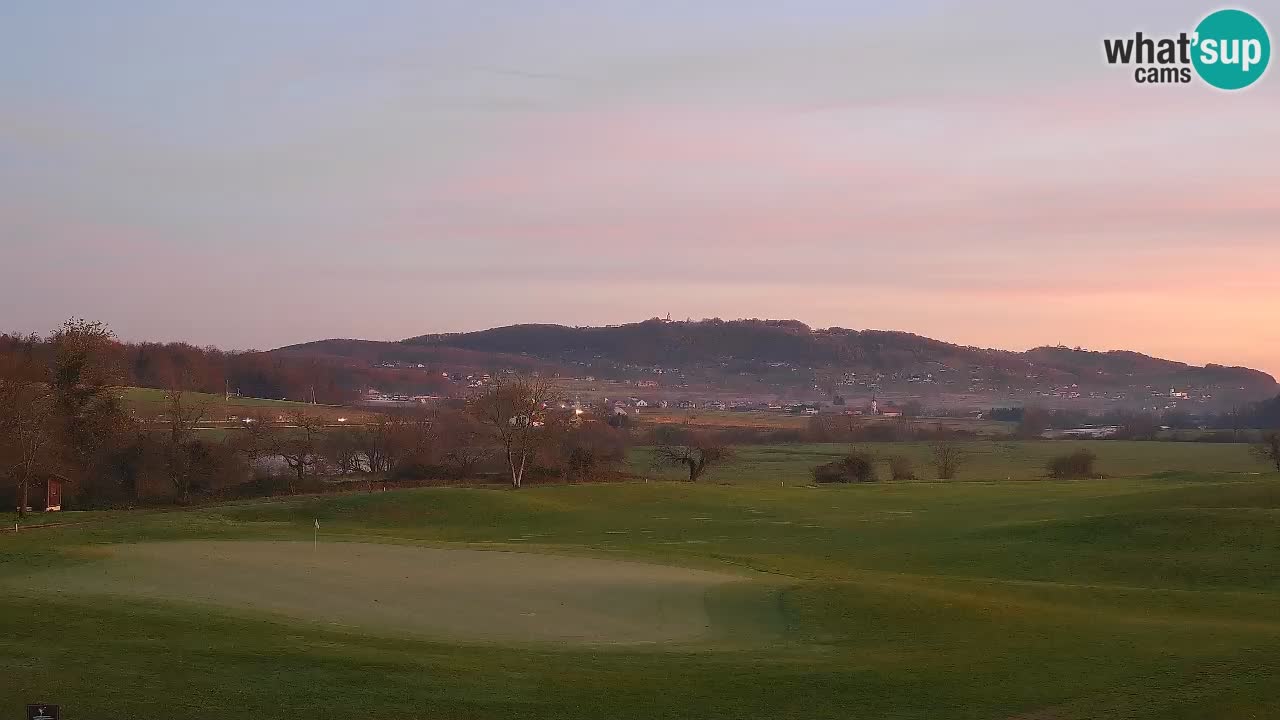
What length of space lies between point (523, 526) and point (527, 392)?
2113cm

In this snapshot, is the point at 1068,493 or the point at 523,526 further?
the point at 1068,493

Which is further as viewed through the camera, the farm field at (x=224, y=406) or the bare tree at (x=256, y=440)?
the farm field at (x=224, y=406)

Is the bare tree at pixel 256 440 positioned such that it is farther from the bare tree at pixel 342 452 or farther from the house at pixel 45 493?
the house at pixel 45 493

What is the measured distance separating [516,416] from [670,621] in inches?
1819

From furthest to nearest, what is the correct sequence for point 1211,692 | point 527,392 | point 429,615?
1. point 527,392
2. point 429,615
3. point 1211,692

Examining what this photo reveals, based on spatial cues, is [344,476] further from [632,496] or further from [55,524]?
[55,524]

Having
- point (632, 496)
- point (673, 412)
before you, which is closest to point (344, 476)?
point (632, 496)

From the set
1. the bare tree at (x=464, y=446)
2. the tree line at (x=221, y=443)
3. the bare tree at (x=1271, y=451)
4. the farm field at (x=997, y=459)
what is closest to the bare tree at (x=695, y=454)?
the farm field at (x=997, y=459)

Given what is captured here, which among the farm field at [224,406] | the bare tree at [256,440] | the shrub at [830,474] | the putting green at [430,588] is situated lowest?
the shrub at [830,474]

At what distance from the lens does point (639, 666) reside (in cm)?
1620

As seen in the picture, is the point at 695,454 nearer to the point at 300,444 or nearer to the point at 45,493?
the point at 300,444

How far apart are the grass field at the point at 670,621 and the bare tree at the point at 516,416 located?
22.8 m

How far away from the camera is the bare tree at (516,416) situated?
2603 inches

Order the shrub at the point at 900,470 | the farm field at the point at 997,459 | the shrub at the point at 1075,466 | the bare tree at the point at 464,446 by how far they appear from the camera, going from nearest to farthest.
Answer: the bare tree at the point at 464,446 → the shrub at the point at 900,470 → the shrub at the point at 1075,466 → the farm field at the point at 997,459
